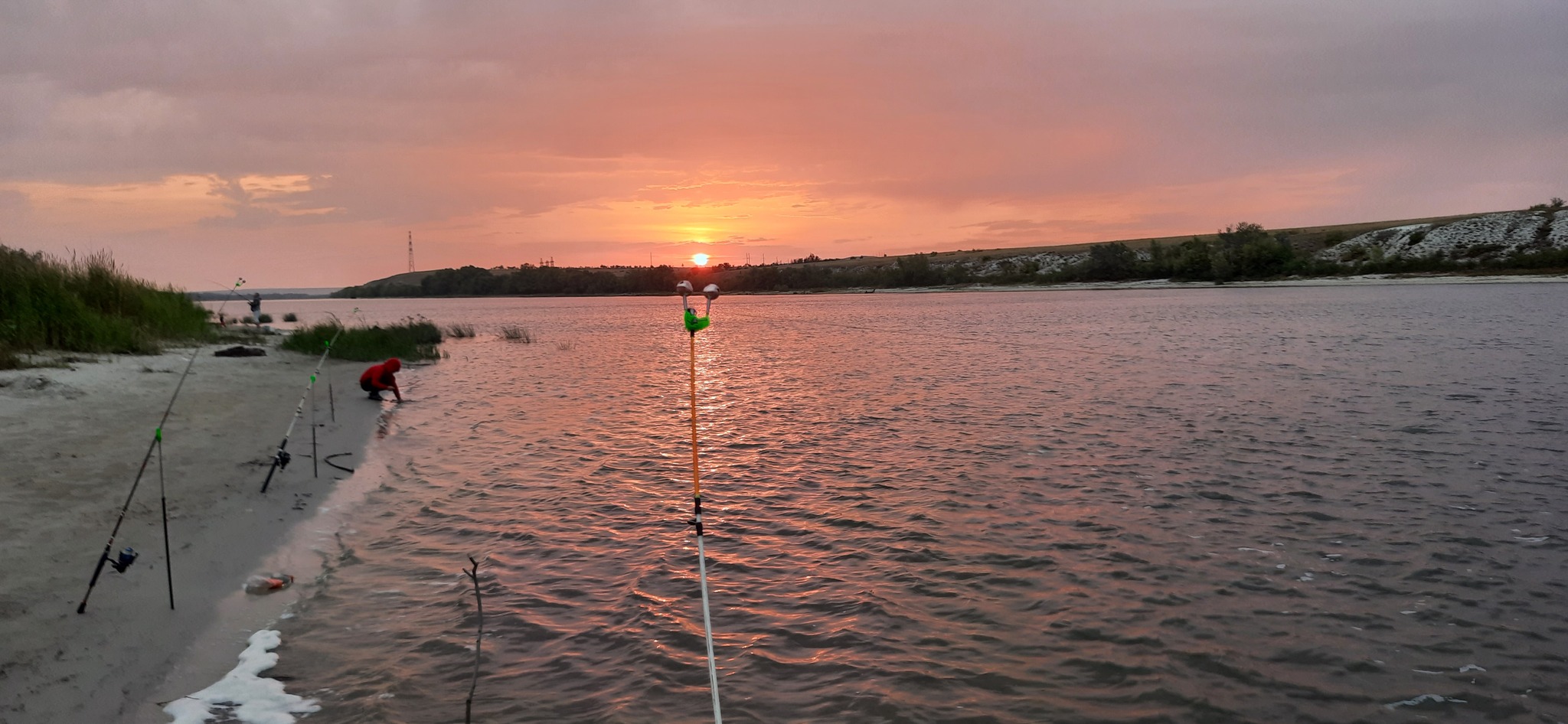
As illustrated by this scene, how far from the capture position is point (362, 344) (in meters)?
30.8

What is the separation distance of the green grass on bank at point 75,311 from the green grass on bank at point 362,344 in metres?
4.33

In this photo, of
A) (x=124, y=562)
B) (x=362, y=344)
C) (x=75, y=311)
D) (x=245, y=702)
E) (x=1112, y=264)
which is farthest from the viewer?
(x=1112, y=264)

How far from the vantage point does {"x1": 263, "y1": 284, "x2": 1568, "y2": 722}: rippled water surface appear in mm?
5953

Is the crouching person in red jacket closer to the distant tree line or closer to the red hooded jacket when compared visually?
the red hooded jacket

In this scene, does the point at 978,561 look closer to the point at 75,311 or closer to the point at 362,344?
the point at 75,311

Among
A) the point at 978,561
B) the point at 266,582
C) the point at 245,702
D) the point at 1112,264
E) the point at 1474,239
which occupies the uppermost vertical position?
the point at 1474,239

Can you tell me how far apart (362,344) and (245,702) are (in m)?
28.0

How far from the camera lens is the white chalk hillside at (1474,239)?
319ft

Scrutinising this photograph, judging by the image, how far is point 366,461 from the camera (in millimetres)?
13672

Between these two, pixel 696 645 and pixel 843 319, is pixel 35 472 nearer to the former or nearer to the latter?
pixel 696 645

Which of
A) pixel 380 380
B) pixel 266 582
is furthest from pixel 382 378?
pixel 266 582

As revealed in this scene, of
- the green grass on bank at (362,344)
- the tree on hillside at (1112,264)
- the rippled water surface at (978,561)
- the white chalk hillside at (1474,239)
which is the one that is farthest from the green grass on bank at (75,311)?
the tree on hillside at (1112,264)

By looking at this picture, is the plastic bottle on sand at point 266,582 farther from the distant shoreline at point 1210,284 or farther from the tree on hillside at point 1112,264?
the tree on hillside at point 1112,264

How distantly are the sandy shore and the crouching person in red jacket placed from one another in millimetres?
3026
